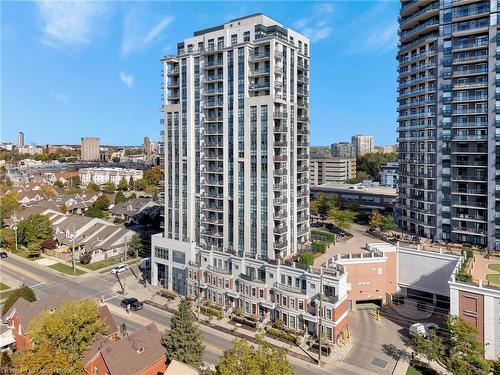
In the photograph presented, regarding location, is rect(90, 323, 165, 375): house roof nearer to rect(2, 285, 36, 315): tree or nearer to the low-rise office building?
rect(2, 285, 36, 315): tree

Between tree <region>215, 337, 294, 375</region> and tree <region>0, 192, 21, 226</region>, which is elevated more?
tree <region>0, 192, 21, 226</region>

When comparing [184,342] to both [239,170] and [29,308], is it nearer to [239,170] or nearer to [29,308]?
[29,308]

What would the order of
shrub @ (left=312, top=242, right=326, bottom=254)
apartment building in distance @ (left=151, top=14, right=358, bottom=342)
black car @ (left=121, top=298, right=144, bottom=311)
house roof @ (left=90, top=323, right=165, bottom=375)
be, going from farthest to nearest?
shrub @ (left=312, top=242, right=326, bottom=254), black car @ (left=121, top=298, right=144, bottom=311), apartment building in distance @ (left=151, top=14, right=358, bottom=342), house roof @ (left=90, top=323, right=165, bottom=375)

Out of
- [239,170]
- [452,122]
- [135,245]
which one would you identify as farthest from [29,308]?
[452,122]

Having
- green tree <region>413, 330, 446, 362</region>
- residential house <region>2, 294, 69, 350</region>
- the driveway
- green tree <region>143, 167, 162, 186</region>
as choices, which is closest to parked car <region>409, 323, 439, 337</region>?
the driveway

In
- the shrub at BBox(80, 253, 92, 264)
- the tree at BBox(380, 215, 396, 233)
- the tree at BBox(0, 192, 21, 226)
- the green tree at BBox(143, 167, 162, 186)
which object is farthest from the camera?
the green tree at BBox(143, 167, 162, 186)

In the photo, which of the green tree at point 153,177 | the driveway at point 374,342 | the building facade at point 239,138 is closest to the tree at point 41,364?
the driveway at point 374,342

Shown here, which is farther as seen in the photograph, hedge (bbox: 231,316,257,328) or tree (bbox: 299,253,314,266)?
tree (bbox: 299,253,314,266)

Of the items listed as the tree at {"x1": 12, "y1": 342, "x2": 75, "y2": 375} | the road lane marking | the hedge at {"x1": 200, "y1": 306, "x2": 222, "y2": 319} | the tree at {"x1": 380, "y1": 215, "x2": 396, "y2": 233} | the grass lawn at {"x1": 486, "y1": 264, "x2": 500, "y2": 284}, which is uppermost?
the tree at {"x1": 380, "y1": 215, "x2": 396, "y2": 233}
